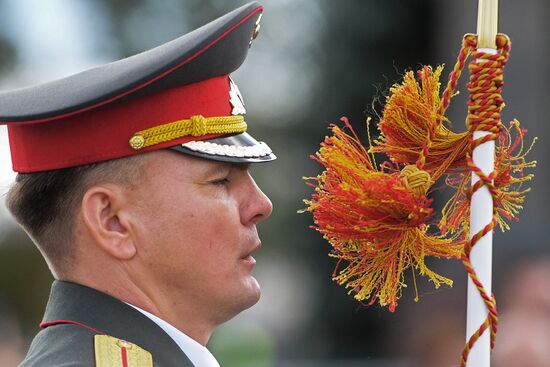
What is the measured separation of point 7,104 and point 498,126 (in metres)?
1.08

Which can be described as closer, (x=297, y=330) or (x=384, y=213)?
(x=384, y=213)

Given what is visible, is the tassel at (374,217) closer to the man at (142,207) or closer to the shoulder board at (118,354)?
the man at (142,207)

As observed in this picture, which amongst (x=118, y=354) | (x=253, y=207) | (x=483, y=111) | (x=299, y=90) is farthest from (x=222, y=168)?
(x=299, y=90)

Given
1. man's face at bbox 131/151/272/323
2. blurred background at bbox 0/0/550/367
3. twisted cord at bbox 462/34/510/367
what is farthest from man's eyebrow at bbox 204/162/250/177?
blurred background at bbox 0/0/550/367

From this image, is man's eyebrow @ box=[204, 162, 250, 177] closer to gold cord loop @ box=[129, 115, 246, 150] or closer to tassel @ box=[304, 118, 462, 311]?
gold cord loop @ box=[129, 115, 246, 150]

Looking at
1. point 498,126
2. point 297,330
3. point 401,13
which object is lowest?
point 297,330

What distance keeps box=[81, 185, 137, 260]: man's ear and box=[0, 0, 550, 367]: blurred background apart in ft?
13.2

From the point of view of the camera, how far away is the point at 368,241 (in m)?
2.56

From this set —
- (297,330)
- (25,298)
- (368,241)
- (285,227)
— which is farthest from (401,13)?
(368,241)

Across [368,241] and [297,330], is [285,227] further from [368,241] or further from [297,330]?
[368,241]

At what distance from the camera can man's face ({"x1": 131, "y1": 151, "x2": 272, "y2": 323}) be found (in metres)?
2.50

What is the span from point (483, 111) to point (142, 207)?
0.77 m

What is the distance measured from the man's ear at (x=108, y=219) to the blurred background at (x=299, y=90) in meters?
4.03

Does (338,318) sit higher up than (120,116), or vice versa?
(120,116)
